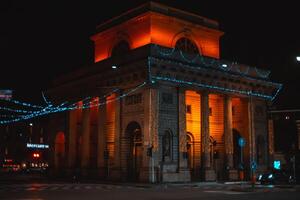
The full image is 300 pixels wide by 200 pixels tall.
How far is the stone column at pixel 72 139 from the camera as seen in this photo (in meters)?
60.3

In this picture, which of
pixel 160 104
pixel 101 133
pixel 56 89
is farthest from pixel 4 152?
pixel 160 104

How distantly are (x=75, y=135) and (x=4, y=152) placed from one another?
68051 mm

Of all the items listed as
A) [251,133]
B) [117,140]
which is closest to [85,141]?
[117,140]

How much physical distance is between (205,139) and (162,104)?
727cm

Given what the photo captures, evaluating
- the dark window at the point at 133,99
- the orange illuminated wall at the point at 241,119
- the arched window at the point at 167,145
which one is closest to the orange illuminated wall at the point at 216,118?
the orange illuminated wall at the point at 241,119

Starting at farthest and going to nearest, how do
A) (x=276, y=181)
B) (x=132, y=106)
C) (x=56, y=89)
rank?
(x=56, y=89) < (x=132, y=106) < (x=276, y=181)

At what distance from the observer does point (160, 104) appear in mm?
48625

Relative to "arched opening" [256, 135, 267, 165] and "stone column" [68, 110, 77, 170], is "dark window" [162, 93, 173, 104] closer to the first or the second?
"arched opening" [256, 135, 267, 165]

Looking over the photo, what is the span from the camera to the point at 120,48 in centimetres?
5788

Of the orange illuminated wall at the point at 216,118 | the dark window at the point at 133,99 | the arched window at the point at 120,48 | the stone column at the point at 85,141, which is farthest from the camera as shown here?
the orange illuminated wall at the point at 216,118

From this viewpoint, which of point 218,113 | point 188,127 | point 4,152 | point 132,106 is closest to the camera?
point 132,106

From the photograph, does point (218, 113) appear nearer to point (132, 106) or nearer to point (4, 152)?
point (132, 106)

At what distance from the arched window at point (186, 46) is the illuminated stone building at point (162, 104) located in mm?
132

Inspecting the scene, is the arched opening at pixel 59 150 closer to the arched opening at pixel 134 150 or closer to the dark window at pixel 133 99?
the arched opening at pixel 134 150
